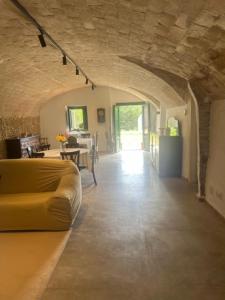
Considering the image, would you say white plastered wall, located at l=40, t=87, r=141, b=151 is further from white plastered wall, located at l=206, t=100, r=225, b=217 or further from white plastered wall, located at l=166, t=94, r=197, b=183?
white plastered wall, located at l=206, t=100, r=225, b=217

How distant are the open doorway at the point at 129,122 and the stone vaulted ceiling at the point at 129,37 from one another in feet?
16.8

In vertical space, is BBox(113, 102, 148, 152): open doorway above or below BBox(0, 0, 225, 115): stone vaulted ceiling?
below

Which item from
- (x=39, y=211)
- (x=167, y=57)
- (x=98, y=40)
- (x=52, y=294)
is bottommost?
(x=52, y=294)

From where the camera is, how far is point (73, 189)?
13.2 ft

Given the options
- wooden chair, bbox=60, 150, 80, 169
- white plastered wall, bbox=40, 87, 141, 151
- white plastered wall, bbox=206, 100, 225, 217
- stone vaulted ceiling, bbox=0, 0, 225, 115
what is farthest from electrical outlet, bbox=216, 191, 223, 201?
white plastered wall, bbox=40, 87, 141, 151

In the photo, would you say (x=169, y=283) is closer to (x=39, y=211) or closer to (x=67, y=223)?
(x=67, y=223)

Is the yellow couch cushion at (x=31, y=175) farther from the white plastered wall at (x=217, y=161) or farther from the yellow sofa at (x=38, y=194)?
the white plastered wall at (x=217, y=161)

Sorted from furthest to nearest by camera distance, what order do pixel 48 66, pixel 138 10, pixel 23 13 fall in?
pixel 48 66, pixel 23 13, pixel 138 10

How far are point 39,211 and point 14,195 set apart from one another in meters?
0.72

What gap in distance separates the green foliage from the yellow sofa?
7.24 meters

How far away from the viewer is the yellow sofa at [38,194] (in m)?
3.66

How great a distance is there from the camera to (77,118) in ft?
38.2

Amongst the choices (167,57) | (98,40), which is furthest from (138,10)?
(98,40)

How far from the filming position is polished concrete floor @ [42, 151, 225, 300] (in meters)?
2.43
